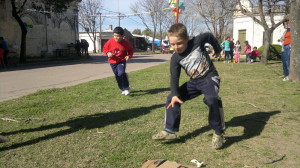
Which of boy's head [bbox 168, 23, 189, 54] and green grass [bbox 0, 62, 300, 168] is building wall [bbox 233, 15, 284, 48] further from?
boy's head [bbox 168, 23, 189, 54]

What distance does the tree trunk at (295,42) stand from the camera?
8328 mm

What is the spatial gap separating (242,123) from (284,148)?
0.98 metres

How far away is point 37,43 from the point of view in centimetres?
2355

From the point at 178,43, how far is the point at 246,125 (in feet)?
5.92

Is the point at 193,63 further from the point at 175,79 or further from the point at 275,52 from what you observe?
the point at 275,52

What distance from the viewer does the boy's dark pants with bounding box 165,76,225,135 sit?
10.8ft

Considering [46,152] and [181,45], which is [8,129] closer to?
[46,152]

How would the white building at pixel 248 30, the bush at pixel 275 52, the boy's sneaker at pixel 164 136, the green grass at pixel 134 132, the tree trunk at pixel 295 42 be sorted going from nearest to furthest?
the green grass at pixel 134 132
the boy's sneaker at pixel 164 136
the tree trunk at pixel 295 42
the bush at pixel 275 52
the white building at pixel 248 30

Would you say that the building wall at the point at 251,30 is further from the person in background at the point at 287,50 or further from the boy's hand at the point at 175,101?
the boy's hand at the point at 175,101

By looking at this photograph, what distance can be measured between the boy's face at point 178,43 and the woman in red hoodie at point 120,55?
11.4ft

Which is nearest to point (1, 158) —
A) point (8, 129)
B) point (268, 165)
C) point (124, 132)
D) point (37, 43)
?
point (8, 129)

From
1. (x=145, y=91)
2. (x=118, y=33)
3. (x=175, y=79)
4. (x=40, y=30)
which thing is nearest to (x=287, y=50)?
(x=145, y=91)

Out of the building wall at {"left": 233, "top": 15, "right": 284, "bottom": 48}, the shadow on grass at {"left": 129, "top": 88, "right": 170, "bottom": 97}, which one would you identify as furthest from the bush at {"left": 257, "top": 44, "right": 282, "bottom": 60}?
the shadow on grass at {"left": 129, "top": 88, "right": 170, "bottom": 97}

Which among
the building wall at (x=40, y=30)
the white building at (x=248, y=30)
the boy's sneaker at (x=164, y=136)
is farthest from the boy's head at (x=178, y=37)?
the white building at (x=248, y=30)
